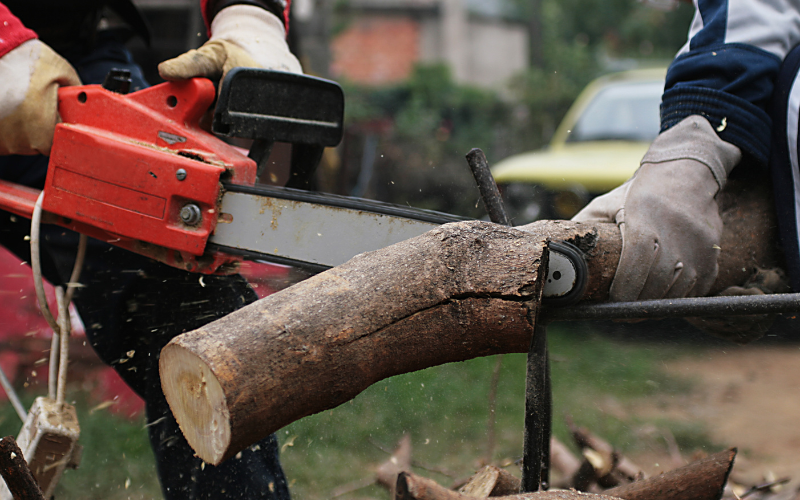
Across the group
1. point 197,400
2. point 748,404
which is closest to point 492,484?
point 197,400

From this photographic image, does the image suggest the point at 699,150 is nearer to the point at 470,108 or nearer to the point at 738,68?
the point at 738,68

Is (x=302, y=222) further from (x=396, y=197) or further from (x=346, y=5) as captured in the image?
(x=346, y=5)

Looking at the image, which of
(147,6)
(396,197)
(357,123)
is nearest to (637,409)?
(147,6)

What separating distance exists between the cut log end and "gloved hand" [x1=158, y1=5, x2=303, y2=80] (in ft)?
2.67

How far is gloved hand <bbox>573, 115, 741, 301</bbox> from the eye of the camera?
1327mm

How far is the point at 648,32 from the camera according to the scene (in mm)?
17438

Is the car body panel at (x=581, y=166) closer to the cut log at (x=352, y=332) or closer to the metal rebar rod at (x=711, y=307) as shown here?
the metal rebar rod at (x=711, y=307)

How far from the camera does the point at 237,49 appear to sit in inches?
65.8

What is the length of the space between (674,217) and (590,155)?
3500 mm

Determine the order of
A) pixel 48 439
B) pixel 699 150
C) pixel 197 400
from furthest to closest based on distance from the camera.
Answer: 1. pixel 48 439
2. pixel 699 150
3. pixel 197 400

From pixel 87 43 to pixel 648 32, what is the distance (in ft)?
59.3

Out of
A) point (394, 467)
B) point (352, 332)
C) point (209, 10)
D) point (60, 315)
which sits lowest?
point (394, 467)

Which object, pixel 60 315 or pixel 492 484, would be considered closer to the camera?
pixel 492 484

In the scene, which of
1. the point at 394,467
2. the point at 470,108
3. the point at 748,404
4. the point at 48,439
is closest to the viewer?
the point at 48,439
